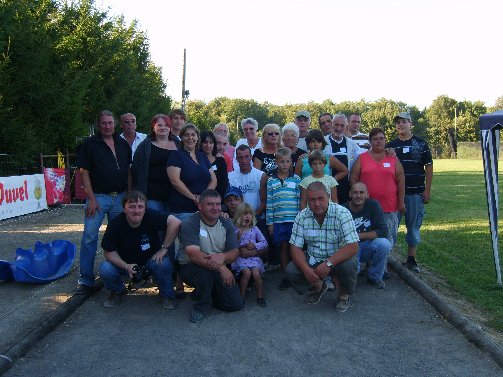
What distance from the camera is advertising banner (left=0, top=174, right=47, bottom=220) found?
13.5 metres

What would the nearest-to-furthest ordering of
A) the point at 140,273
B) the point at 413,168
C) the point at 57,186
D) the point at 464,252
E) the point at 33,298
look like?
1. the point at 140,273
2. the point at 33,298
3. the point at 413,168
4. the point at 464,252
5. the point at 57,186

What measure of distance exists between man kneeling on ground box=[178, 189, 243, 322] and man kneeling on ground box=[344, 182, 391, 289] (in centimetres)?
168

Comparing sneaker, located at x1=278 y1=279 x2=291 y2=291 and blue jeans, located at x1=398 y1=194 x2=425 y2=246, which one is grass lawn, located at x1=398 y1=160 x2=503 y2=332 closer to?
blue jeans, located at x1=398 y1=194 x2=425 y2=246

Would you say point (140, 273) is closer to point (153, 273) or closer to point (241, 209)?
point (153, 273)

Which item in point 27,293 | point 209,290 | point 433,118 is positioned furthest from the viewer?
point 433,118

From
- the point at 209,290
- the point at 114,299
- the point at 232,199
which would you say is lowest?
the point at 114,299

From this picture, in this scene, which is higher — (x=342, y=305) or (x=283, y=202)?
(x=283, y=202)

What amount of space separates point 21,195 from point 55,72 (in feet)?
20.8

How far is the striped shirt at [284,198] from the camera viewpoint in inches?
260

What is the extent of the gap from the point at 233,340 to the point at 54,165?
15595 mm

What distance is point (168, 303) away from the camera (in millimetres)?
5945

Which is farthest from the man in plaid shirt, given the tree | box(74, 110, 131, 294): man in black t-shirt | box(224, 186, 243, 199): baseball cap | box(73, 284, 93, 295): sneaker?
the tree

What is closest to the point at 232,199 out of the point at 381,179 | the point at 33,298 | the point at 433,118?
the point at 381,179

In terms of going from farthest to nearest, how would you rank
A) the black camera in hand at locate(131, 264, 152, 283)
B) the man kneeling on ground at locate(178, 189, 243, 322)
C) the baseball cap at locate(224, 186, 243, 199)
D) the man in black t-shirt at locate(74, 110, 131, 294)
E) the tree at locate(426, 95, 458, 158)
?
the tree at locate(426, 95, 458, 158), the baseball cap at locate(224, 186, 243, 199), the man in black t-shirt at locate(74, 110, 131, 294), the black camera in hand at locate(131, 264, 152, 283), the man kneeling on ground at locate(178, 189, 243, 322)
